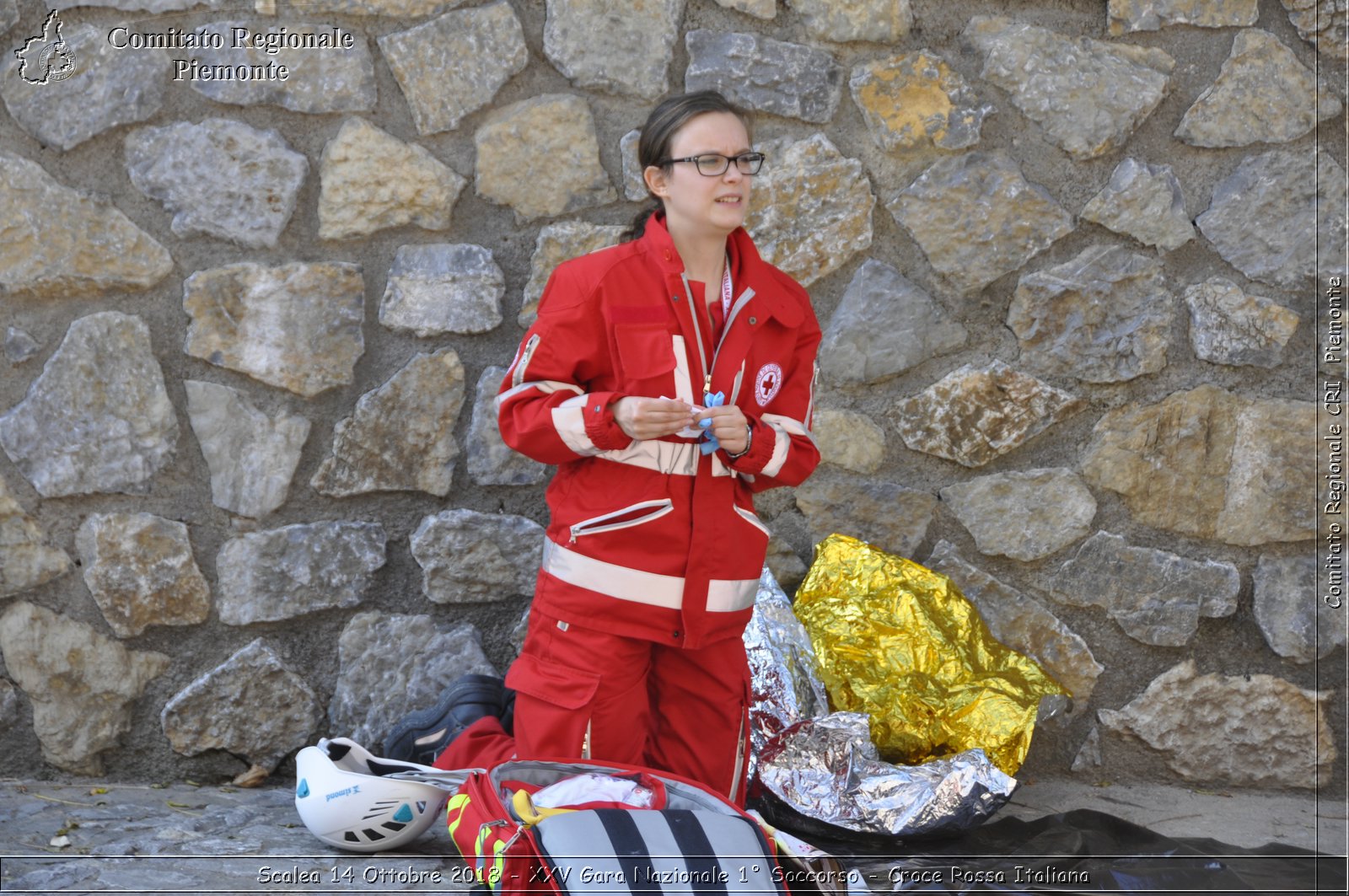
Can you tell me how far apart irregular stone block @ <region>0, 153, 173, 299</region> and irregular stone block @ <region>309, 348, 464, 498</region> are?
0.56m

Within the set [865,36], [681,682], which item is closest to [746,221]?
[865,36]

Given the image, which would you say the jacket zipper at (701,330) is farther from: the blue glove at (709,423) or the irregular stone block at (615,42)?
the irregular stone block at (615,42)

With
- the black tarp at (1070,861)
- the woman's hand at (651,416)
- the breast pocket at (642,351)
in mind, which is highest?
the breast pocket at (642,351)

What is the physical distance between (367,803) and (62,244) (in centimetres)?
140

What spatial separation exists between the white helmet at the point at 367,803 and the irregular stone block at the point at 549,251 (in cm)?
104

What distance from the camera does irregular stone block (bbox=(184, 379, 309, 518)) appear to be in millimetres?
2703

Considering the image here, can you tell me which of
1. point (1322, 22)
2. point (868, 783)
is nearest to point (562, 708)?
point (868, 783)

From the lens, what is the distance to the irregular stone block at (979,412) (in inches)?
113

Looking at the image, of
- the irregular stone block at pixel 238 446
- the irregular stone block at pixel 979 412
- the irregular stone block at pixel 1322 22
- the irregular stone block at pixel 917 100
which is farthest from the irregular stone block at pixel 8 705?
the irregular stone block at pixel 1322 22

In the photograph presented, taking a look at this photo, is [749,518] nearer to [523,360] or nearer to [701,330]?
[701,330]

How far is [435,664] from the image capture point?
2.77 meters

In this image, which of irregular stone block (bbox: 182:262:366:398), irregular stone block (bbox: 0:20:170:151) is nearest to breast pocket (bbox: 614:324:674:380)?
irregular stone block (bbox: 182:262:366:398)

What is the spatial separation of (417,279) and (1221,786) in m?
2.26

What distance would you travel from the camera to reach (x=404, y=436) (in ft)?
8.97
